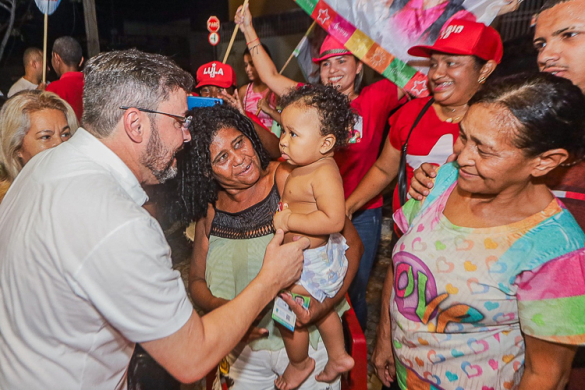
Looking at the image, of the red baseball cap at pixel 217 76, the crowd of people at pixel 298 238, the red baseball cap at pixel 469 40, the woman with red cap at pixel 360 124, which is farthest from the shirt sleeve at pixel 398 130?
the red baseball cap at pixel 217 76

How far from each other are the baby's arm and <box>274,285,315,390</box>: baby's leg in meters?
0.36

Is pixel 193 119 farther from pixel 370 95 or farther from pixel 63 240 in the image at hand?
pixel 370 95

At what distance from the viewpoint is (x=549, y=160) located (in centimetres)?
134

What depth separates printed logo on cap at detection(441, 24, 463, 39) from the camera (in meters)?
2.37

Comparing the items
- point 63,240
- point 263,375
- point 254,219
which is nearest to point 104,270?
point 63,240

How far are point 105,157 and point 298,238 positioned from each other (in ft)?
3.59

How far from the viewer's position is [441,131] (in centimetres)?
244

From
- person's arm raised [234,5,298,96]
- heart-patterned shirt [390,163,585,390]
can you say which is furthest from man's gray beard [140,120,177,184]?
person's arm raised [234,5,298,96]

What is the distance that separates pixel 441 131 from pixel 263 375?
76.5 inches

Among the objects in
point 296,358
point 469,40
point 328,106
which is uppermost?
point 469,40

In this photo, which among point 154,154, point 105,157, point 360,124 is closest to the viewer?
point 105,157

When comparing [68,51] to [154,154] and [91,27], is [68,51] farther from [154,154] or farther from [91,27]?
[154,154]

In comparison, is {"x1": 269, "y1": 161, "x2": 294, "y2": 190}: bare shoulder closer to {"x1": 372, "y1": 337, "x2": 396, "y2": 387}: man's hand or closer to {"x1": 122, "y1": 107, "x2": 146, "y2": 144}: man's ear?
{"x1": 122, "y1": 107, "x2": 146, "y2": 144}: man's ear

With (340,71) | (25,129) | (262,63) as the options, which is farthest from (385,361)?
(25,129)
